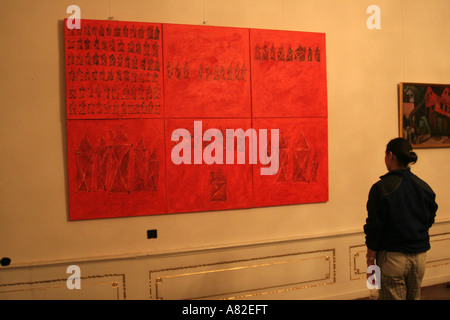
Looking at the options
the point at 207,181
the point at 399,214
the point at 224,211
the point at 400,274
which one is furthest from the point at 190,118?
the point at 400,274

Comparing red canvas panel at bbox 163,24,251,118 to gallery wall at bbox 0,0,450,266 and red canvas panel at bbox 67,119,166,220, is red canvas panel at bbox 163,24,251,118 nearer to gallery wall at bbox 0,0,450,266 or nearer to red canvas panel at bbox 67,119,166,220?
gallery wall at bbox 0,0,450,266

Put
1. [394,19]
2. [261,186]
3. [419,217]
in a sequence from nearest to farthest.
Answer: [419,217]
[261,186]
[394,19]

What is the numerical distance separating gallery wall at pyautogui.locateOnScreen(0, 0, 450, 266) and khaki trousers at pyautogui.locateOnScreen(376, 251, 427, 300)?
4.77 ft

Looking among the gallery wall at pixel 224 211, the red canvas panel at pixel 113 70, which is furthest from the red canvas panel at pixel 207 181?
the red canvas panel at pixel 113 70

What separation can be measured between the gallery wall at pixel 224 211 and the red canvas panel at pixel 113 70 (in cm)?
12

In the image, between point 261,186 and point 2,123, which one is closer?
point 2,123

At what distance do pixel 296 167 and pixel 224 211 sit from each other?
921mm

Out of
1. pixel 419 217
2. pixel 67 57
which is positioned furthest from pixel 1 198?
pixel 419 217

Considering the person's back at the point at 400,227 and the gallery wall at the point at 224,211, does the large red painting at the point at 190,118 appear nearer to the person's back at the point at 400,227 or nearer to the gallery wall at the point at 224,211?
the gallery wall at the point at 224,211

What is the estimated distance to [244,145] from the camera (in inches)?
142

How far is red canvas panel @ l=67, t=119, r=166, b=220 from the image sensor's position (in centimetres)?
320

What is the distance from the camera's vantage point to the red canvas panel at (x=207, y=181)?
3.43 meters

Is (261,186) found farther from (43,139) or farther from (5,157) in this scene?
(5,157)
